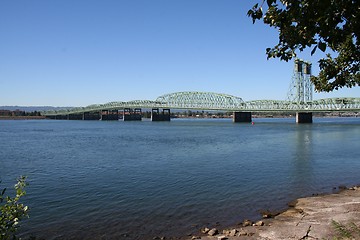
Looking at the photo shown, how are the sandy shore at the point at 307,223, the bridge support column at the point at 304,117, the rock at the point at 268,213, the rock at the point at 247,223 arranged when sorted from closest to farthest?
1. the sandy shore at the point at 307,223
2. the rock at the point at 247,223
3. the rock at the point at 268,213
4. the bridge support column at the point at 304,117

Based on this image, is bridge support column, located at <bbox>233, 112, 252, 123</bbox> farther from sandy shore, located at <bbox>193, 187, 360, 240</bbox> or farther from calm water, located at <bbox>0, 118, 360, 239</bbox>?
sandy shore, located at <bbox>193, 187, 360, 240</bbox>

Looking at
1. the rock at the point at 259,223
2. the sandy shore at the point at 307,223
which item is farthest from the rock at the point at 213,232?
the rock at the point at 259,223

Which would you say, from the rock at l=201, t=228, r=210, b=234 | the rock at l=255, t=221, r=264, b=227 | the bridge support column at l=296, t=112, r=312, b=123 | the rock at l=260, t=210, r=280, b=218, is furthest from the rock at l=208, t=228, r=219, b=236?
the bridge support column at l=296, t=112, r=312, b=123

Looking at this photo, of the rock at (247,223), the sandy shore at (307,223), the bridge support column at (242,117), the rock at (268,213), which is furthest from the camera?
the bridge support column at (242,117)

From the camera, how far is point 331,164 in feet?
108

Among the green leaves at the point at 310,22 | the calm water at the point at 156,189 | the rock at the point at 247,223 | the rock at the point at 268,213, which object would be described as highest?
the green leaves at the point at 310,22

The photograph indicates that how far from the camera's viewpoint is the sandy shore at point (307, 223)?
11875mm

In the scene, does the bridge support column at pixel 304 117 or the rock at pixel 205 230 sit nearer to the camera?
the rock at pixel 205 230

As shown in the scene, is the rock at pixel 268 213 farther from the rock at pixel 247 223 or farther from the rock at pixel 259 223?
the rock at pixel 259 223

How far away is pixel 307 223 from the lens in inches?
525

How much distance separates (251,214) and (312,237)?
190 inches

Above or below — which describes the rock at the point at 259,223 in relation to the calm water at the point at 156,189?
above

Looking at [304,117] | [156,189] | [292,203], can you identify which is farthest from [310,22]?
[304,117]

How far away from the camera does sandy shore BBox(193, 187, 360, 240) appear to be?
11875 millimetres
